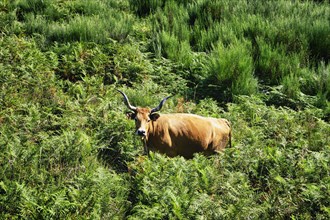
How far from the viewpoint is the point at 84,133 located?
287 inches

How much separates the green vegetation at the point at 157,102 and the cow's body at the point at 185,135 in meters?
0.34

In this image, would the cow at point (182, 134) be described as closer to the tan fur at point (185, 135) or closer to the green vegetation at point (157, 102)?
the tan fur at point (185, 135)

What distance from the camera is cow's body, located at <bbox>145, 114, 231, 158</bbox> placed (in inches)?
288

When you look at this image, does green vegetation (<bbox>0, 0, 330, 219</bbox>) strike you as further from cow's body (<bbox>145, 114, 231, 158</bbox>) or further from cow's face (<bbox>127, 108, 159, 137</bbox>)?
cow's face (<bbox>127, 108, 159, 137</bbox>)

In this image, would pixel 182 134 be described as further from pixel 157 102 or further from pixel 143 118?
pixel 157 102

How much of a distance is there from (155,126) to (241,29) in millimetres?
5525

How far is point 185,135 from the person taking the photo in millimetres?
7441

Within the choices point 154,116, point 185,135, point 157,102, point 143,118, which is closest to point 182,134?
point 185,135

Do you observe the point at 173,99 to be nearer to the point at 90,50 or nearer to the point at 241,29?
the point at 90,50

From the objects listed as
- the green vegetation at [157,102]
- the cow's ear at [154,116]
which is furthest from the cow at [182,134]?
the green vegetation at [157,102]

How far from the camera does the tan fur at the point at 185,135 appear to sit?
24.0 feet

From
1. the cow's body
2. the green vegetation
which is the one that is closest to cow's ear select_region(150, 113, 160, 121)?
the cow's body

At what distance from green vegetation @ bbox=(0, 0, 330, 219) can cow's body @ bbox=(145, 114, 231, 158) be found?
336mm

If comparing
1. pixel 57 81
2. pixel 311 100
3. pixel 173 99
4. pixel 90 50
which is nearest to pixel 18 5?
pixel 90 50
